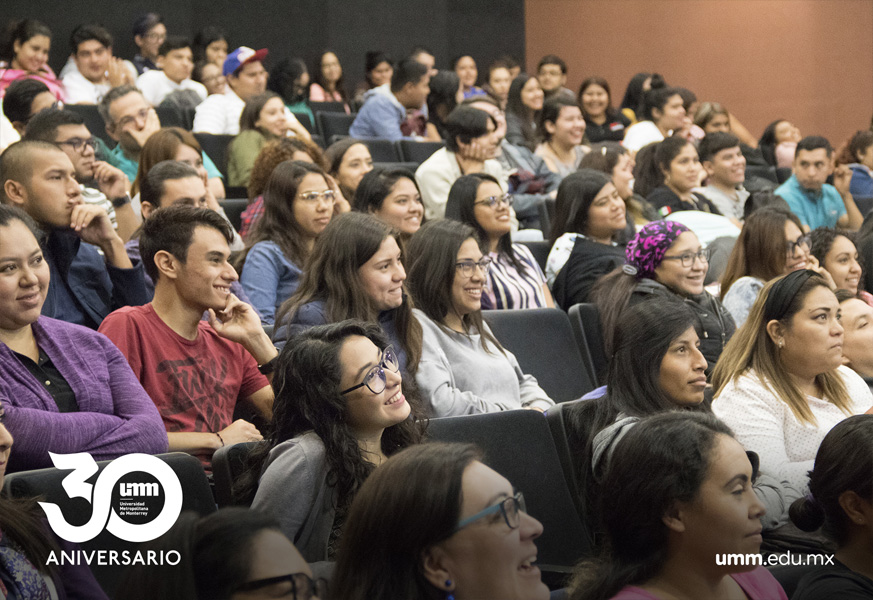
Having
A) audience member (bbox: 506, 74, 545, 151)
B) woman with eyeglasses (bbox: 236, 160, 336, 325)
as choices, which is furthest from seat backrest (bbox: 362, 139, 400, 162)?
woman with eyeglasses (bbox: 236, 160, 336, 325)

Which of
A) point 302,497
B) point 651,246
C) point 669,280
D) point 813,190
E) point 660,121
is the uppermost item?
point 302,497

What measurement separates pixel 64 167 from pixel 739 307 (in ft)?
7.40

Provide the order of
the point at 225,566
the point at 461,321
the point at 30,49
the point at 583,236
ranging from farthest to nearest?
the point at 30,49
the point at 583,236
the point at 461,321
the point at 225,566

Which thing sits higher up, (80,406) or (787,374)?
(80,406)

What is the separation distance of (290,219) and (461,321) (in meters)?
0.84

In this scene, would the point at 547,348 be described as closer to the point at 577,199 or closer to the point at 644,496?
the point at 577,199

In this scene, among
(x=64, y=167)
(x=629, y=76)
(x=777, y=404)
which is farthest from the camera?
(x=629, y=76)

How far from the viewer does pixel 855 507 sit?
1688mm

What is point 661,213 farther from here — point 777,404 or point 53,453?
point 53,453

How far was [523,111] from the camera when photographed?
21.8 feet

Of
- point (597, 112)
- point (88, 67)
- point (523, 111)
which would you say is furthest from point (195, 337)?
point (597, 112)

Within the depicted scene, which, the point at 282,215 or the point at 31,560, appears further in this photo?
the point at 282,215

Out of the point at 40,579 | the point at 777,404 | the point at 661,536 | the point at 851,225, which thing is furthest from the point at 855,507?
the point at 851,225

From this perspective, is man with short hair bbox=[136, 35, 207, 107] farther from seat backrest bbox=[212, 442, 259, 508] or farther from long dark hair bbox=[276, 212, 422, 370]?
seat backrest bbox=[212, 442, 259, 508]
